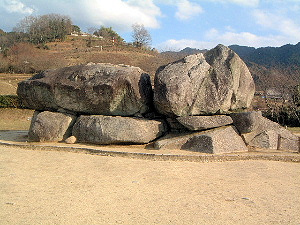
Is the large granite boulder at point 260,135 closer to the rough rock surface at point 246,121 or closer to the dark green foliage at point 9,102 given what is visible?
the rough rock surface at point 246,121

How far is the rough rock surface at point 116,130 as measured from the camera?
10.6 metres

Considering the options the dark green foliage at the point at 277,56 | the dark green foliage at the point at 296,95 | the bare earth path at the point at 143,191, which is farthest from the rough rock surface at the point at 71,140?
the dark green foliage at the point at 277,56

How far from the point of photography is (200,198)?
18.9 ft

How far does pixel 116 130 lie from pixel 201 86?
138 inches

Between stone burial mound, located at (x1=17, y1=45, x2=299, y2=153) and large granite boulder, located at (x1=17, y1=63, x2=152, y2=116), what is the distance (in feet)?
0.12

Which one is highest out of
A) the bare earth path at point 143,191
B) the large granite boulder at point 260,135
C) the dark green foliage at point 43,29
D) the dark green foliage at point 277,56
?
the dark green foliage at point 43,29

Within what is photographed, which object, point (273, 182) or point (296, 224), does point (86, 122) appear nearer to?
point (273, 182)

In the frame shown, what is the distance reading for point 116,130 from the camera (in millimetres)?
10641

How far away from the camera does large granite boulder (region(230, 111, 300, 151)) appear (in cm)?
1068

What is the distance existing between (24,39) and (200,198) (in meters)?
66.9

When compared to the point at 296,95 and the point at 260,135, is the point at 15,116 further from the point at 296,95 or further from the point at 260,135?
the point at 296,95

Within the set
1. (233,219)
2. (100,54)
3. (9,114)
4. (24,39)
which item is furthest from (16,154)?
(24,39)

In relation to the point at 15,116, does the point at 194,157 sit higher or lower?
lower

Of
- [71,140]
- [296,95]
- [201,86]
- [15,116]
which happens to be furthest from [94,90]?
[296,95]
